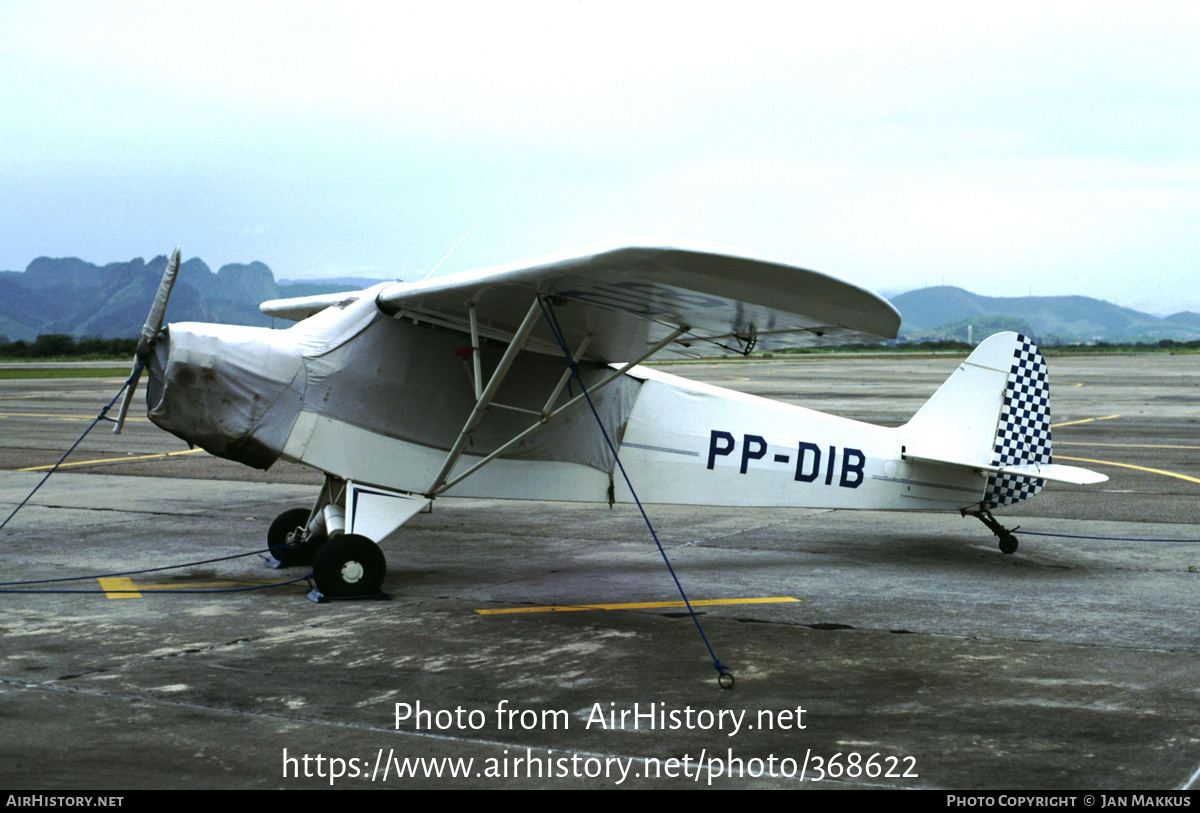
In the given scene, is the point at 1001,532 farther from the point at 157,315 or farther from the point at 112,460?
the point at 112,460

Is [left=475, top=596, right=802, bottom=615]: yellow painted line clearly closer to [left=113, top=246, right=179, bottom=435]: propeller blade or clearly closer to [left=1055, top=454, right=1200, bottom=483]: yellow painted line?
[left=113, top=246, right=179, bottom=435]: propeller blade

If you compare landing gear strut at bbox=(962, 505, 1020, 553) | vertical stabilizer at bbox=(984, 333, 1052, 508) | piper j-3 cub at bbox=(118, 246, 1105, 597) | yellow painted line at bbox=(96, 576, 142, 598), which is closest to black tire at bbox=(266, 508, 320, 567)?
piper j-3 cub at bbox=(118, 246, 1105, 597)

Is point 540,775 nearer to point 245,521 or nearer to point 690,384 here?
point 690,384

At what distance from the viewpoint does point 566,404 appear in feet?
26.6

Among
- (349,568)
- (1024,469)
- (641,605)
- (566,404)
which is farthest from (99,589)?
(1024,469)

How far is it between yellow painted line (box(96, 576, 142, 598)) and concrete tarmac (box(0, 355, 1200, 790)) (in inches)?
1.6

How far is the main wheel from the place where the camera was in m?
7.67

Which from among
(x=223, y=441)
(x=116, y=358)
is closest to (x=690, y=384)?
(x=223, y=441)

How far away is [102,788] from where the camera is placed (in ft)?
13.6

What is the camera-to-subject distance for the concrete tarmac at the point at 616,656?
4.50 metres

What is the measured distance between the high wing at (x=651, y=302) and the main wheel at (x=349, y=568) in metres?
1.83

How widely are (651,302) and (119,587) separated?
482cm

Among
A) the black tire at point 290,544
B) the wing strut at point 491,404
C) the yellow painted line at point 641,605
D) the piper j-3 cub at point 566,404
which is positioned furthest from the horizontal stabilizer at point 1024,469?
the black tire at point 290,544

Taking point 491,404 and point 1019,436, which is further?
point 1019,436
